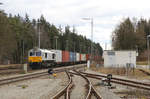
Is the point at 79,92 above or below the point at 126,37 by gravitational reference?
below

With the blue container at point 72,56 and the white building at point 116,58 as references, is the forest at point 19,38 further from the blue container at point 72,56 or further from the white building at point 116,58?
the white building at point 116,58

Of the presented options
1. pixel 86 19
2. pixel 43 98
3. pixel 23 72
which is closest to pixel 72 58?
pixel 86 19

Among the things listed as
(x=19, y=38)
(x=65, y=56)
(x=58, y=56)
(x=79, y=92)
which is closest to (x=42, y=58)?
(x=58, y=56)

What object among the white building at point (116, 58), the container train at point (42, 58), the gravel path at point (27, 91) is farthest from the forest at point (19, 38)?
the gravel path at point (27, 91)

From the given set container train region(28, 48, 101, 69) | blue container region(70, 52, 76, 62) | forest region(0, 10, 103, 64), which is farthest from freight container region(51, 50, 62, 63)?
blue container region(70, 52, 76, 62)

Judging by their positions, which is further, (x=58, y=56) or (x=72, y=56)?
(x=72, y=56)

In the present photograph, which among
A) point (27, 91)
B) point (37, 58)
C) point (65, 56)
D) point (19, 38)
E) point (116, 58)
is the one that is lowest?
point (27, 91)

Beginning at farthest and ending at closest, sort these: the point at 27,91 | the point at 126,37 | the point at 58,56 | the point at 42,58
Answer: the point at 126,37, the point at 58,56, the point at 42,58, the point at 27,91

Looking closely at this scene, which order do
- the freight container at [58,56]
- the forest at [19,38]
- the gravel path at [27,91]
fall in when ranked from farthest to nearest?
the forest at [19,38] → the freight container at [58,56] → the gravel path at [27,91]

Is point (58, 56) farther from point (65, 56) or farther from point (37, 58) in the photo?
point (37, 58)

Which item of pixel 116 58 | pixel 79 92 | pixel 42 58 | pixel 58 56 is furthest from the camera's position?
pixel 58 56

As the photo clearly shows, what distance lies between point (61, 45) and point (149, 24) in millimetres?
43876

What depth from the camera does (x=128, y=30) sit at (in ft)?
228

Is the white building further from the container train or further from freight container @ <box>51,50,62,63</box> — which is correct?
freight container @ <box>51,50,62,63</box>
